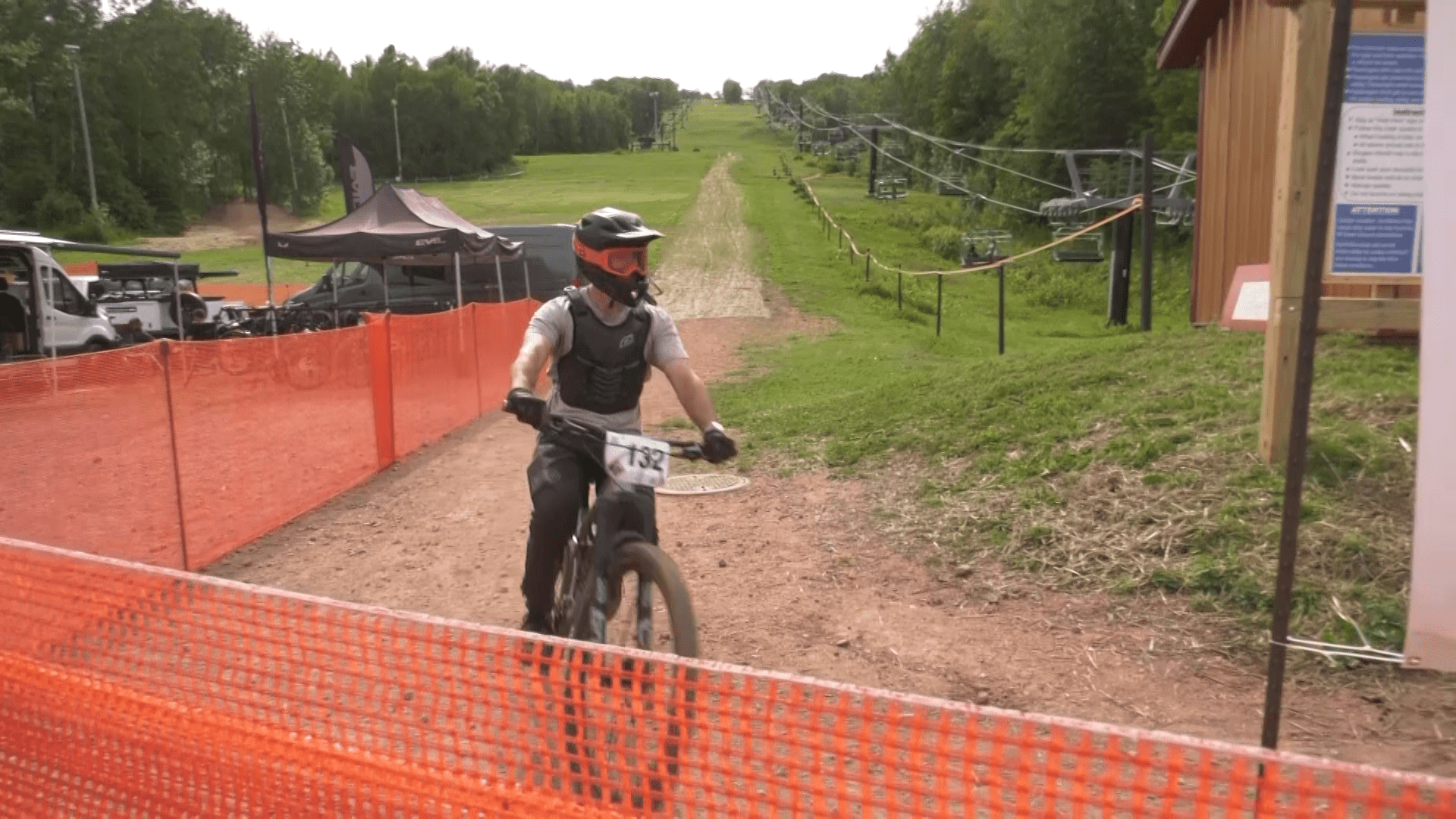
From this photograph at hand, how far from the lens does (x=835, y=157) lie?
97.8 m

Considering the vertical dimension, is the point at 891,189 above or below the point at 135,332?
above

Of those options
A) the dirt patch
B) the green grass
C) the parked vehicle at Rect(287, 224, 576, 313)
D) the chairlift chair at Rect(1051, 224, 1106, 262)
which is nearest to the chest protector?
the green grass

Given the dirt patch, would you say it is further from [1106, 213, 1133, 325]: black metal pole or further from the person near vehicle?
[1106, 213, 1133, 325]: black metal pole

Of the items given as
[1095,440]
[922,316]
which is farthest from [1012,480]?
[922,316]

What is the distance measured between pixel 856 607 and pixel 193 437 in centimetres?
434

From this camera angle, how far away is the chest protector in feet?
14.2

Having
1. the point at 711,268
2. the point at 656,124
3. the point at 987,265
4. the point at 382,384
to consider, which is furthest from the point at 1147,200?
the point at 656,124

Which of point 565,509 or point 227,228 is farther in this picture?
point 227,228

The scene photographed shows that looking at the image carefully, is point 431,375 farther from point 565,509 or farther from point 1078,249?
point 1078,249

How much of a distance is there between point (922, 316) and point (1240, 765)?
2559 centimetres

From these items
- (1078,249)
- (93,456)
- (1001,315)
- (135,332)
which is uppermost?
(93,456)

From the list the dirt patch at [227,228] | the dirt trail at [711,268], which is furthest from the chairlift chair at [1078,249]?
the dirt patch at [227,228]

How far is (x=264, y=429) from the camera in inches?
313

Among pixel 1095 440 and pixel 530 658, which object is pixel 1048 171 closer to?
pixel 1095 440
